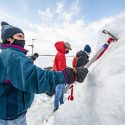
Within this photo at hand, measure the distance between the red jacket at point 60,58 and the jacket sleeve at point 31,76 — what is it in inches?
153

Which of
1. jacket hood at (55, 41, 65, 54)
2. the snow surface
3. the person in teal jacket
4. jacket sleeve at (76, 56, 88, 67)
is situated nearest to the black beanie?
the person in teal jacket

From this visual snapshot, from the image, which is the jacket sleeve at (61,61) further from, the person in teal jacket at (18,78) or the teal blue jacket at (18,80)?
the teal blue jacket at (18,80)

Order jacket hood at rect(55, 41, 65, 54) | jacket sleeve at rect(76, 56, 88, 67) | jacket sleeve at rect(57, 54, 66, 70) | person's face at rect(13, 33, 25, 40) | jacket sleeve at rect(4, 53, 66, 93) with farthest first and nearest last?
jacket sleeve at rect(76, 56, 88, 67) < jacket hood at rect(55, 41, 65, 54) < jacket sleeve at rect(57, 54, 66, 70) < person's face at rect(13, 33, 25, 40) < jacket sleeve at rect(4, 53, 66, 93)

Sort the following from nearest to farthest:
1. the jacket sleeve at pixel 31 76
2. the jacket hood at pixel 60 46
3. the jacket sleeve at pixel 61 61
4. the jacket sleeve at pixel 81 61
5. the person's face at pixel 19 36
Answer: the jacket sleeve at pixel 31 76 < the person's face at pixel 19 36 < the jacket sleeve at pixel 61 61 < the jacket hood at pixel 60 46 < the jacket sleeve at pixel 81 61

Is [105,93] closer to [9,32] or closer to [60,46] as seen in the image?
[9,32]

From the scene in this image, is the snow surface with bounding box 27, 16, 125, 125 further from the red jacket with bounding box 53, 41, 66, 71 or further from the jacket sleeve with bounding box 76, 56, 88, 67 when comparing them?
the jacket sleeve with bounding box 76, 56, 88, 67

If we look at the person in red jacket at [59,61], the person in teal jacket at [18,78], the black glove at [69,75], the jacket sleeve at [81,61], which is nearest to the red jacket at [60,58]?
A: the person in red jacket at [59,61]

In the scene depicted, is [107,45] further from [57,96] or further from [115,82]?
[57,96]

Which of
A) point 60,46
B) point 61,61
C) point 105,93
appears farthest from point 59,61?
point 105,93

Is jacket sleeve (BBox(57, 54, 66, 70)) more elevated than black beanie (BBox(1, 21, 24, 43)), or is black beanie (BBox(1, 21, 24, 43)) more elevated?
black beanie (BBox(1, 21, 24, 43))

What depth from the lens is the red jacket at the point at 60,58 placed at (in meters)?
6.65

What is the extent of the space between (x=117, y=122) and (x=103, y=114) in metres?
0.22

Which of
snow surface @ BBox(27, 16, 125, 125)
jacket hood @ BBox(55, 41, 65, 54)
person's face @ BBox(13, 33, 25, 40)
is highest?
person's face @ BBox(13, 33, 25, 40)

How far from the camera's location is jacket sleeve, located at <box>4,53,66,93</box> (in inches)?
104
